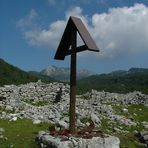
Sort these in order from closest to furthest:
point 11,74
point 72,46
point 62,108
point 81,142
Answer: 1. point 81,142
2. point 72,46
3. point 62,108
4. point 11,74

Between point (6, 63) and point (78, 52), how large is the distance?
65428 mm

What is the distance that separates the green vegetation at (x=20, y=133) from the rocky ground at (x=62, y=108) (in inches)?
24.1

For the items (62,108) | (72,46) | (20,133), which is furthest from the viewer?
(62,108)

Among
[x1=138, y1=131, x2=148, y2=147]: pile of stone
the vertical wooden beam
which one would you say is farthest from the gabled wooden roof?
[x1=138, y1=131, x2=148, y2=147]: pile of stone

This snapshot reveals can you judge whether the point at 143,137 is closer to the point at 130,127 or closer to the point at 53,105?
the point at 130,127

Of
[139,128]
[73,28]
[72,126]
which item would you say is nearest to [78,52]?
[73,28]

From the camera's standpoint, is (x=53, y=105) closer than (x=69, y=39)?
No

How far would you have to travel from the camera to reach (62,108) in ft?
102

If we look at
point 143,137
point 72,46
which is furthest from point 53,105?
point 72,46

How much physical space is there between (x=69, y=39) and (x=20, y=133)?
21.5 feet

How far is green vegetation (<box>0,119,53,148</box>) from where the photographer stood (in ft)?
68.7

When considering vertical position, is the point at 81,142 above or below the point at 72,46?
below

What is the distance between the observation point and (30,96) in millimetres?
39438

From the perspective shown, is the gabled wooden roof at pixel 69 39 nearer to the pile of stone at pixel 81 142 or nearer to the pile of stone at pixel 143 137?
the pile of stone at pixel 81 142
